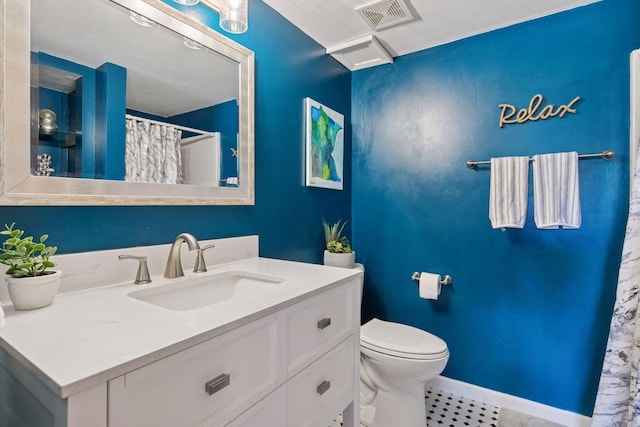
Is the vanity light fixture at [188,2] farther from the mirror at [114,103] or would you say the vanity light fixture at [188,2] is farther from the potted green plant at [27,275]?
the potted green plant at [27,275]

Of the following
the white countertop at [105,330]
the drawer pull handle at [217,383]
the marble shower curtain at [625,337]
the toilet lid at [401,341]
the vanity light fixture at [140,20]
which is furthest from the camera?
the toilet lid at [401,341]

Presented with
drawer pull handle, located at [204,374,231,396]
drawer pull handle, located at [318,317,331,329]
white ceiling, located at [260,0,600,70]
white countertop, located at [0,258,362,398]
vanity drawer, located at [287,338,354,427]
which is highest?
white ceiling, located at [260,0,600,70]

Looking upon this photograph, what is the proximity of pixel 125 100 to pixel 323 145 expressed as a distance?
1.15 metres

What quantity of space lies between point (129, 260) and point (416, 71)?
1.96m

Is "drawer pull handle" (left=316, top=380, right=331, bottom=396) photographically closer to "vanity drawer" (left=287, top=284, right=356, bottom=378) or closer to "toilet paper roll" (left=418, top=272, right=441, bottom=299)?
"vanity drawer" (left=287, top=284, right=356, bottom=378)

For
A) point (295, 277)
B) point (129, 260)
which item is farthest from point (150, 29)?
point (295, 277)

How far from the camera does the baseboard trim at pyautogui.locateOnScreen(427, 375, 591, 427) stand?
1.67 meters

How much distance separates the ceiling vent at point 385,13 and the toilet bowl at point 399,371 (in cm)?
168

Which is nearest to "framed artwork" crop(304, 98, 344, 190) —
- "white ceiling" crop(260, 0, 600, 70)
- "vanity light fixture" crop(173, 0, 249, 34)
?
"white ceiling" crop(260, 0, 600, 70)

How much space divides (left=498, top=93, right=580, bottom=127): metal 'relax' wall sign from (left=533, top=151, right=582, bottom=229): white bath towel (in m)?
0.25

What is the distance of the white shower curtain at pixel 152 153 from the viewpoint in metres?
1.06

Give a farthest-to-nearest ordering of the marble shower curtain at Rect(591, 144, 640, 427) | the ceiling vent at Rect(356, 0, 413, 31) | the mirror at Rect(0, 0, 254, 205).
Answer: the ceiling vent at Rect(356, 0, 413, 31)
the marble shower curtain at Rect(591, 144, 640, 427)
the mirror at Rect(0, 0, 254, 205)

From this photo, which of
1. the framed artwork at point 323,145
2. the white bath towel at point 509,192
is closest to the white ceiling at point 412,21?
the framed artwork at point 323,145

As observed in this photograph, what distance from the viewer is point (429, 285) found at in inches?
77.0
